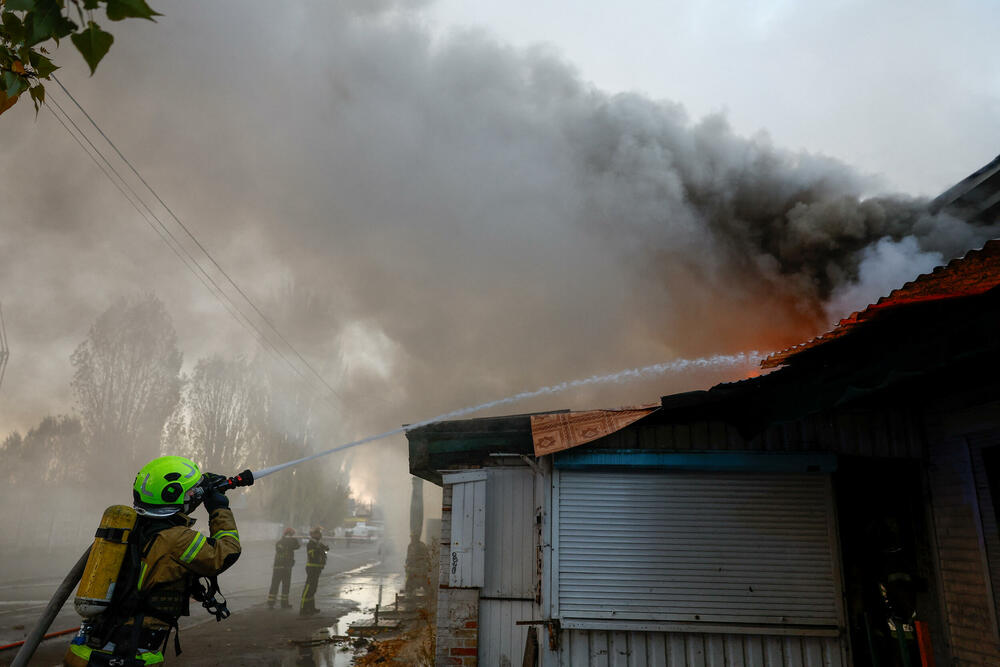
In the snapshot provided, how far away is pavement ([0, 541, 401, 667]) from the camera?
8.35 metres

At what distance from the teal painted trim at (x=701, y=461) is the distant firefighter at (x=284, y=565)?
34.4 ft

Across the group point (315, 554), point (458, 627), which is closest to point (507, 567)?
point (458, 627)

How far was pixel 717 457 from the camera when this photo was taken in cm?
498

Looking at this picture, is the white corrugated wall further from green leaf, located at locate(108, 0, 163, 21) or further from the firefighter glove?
green leaf, located at locate(108, 0, 163, 21)

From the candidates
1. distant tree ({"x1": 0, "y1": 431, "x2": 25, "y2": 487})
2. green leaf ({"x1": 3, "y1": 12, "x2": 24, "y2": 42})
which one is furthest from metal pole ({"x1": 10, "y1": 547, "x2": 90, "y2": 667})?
distant tree ({"x1": 0, "y1": 431, "x2": 25, "y2": 487})

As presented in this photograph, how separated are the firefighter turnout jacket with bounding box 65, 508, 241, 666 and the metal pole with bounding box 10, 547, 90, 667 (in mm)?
204

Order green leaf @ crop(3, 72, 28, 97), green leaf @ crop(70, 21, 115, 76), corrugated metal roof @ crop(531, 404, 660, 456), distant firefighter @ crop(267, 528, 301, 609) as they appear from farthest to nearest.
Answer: distant firefighter @ crop(267, 528, 301, 609) < corrugated metal roof @ crop(531, 404, 660, 456) < green leaf @ crop(3, 72, 28, 97) < green leaf @ crop(70, 21, 115, 76)

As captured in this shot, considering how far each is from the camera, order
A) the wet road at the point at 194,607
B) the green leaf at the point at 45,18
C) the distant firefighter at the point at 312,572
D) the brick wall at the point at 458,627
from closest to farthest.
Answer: the green leaf at the point at 45,18, the brick wall at the point at 458,627, the wet road at the point at 194,607, the distant firefighter at the point at 312,572

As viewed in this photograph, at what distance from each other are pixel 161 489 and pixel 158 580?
19.2 inches

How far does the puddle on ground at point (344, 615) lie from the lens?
27.3 feet

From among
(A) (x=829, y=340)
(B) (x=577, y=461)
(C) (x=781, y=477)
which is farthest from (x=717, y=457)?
(A) (x=829, y=340)

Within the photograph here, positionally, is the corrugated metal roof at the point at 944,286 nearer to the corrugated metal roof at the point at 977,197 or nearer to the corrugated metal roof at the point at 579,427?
the corrugated metal roof at the point at 579,427

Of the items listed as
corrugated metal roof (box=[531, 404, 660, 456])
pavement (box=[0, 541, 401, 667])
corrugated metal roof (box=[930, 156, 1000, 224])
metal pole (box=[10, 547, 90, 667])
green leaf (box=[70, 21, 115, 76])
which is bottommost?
pavement (box=[0, 541, 401, 667])

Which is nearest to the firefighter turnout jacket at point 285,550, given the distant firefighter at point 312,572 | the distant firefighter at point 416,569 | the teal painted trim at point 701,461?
the distant firefighter at point 312,572
